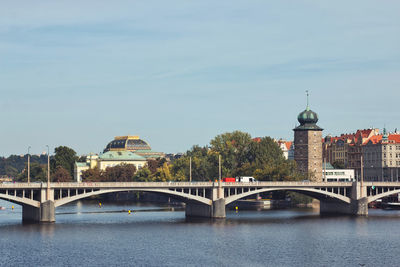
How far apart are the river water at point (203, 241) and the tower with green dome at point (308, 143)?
179 feet

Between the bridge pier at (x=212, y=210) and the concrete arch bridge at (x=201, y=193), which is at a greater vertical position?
the concrete arch bridge at (x=201, y=193)

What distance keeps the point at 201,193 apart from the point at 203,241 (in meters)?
36.3

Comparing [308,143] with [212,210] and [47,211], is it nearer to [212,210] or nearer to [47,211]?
[212,210]

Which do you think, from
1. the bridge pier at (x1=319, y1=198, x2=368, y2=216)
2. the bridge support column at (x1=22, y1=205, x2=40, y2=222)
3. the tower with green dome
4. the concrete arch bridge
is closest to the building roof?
the tower with green dome

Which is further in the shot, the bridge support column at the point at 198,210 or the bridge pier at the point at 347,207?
the bridge pier at the point at 347,207

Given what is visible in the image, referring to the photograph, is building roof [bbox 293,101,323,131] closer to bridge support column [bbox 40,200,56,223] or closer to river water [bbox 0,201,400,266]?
river water [bbox 0,201,400,266]

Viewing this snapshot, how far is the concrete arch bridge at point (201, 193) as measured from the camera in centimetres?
11569

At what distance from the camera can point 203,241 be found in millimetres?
97312

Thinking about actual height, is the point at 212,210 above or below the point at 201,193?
below

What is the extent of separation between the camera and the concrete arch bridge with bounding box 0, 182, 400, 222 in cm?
11569

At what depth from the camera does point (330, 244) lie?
96.2m

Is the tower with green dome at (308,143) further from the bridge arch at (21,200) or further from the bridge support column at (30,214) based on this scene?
the bridge arch at (21,200)

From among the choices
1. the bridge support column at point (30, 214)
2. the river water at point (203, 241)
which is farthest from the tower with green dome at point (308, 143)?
the bridge support column at point (30, 214)

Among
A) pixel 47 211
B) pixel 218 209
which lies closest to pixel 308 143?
pixel 218 209
